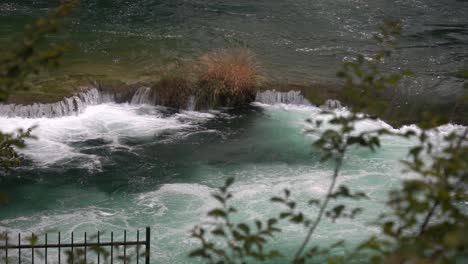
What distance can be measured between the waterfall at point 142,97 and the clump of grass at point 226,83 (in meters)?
1.04

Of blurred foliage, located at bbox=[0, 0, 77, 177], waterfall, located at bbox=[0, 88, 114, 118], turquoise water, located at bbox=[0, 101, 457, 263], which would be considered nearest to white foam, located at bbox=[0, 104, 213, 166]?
turquoise water, located at bbox=[0, 101, 457, 263]

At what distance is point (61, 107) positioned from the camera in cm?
1363

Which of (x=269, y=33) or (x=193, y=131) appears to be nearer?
(x=193, y=131)

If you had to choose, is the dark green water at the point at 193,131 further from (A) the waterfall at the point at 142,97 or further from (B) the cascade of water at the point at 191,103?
(B) the cascade of water at the point at 191,103

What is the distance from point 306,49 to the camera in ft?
59.2

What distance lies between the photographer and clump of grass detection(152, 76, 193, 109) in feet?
47.4

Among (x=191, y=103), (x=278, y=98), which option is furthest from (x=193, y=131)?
(x=278, y=98)

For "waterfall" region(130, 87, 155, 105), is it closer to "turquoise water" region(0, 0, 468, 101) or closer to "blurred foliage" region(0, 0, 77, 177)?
"turquoise water" region(0, 0, 468, 101)

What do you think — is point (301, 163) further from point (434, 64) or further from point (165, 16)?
point (165, 16)

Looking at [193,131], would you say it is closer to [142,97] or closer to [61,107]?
[142,97]

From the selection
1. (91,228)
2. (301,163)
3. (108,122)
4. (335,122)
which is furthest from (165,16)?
(335,122)

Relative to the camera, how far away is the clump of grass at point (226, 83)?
14.5 m

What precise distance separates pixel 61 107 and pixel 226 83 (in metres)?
3.49

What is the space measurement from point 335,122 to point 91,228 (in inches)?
274
